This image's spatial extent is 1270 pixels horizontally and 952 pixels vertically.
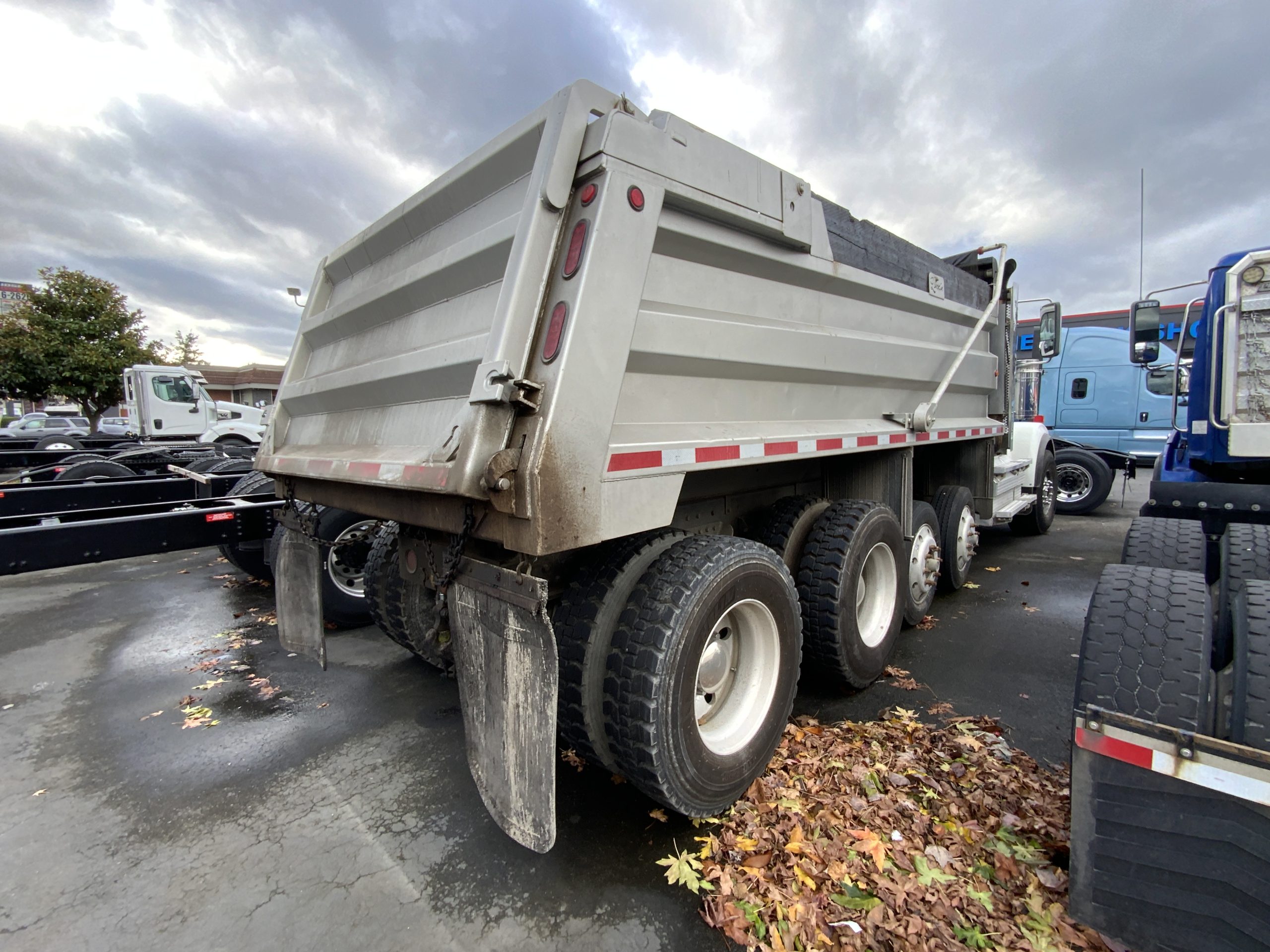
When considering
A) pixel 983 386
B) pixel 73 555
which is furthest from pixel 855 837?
pixel 983 386

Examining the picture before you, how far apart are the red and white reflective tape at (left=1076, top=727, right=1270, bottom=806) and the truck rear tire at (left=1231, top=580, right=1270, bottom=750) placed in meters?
0.15

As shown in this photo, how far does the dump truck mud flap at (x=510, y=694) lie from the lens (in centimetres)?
195

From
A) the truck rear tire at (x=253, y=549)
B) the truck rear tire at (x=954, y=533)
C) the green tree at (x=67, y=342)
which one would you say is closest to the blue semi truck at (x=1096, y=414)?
the truck rear tire at (x=954, y=533)

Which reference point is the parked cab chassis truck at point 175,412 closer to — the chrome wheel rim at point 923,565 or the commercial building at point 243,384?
the chrome wheel rim at point 923,565

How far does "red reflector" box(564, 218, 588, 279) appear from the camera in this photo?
2.04 meters

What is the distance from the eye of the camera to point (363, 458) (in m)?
2.66

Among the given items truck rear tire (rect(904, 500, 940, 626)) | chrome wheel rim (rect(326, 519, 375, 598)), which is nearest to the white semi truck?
truck rear tire (rect(904, 500, 940, 626))

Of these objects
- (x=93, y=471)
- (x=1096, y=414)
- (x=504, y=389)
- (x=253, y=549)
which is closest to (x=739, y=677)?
(x=504, y=389)

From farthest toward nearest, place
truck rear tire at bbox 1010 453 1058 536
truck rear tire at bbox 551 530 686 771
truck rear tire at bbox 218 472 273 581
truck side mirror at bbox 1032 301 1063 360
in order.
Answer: truck rear tire at bbox 1010 453 1058 536, truck side mirror at bbox 1032 301 1063 360, truck rear tire at bbox 218 472 273 581, truck rear tire at bbox 551 530 686 771

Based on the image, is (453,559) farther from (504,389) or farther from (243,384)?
(243,384)

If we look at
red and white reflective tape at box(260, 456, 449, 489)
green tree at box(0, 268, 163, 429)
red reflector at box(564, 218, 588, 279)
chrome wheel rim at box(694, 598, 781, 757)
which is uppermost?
green tree at box(0, 268, 163, 429)

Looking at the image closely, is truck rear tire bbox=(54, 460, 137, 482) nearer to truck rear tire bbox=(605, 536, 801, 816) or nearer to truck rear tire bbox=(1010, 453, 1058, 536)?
truck rear tire bbox=(605, 536, 801, 816)

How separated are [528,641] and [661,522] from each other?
2.24 feet

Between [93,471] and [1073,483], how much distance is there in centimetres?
1496
